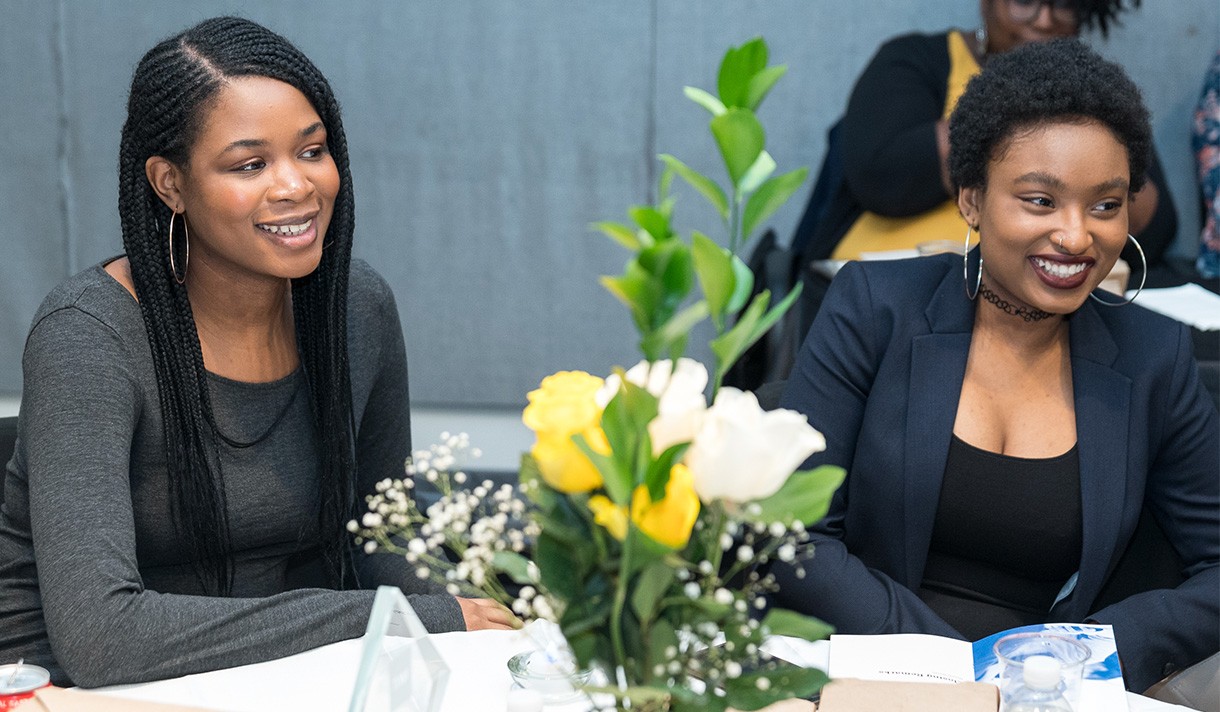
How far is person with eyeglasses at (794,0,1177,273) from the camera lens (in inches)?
128

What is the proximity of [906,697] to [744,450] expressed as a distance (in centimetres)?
57

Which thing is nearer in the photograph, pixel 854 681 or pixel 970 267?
pixel 854 681

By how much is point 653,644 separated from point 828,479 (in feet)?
0.56

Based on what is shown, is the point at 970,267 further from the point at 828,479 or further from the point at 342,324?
the point at 828,479

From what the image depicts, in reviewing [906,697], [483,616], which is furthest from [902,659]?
[483,616]

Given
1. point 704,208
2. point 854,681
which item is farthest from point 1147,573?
point 704,208

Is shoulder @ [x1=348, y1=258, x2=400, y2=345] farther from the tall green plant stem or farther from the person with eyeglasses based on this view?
the person with eyeglasses

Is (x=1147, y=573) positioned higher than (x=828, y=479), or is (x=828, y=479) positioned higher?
(x=828, y=479)

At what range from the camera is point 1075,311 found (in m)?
2.01

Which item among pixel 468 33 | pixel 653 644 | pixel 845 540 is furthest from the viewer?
pixel 468 33

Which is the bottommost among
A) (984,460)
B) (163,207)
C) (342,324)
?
(984,460)

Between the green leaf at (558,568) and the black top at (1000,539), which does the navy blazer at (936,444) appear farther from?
the green leaf at (558,568)

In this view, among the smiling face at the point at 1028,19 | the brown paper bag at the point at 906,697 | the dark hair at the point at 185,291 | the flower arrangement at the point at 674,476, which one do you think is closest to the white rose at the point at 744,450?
the flower arrangement at the point at 674,476

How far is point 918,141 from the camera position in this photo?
3260mm
